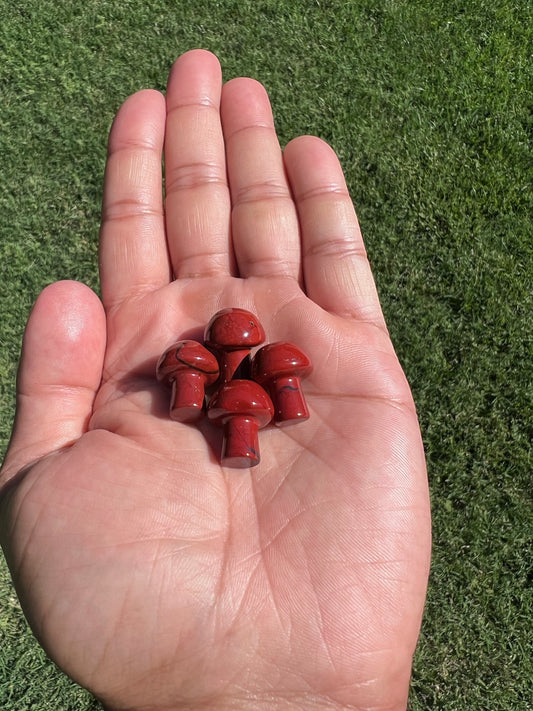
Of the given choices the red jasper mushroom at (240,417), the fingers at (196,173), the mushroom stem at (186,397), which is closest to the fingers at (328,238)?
the fingers at (196,173)

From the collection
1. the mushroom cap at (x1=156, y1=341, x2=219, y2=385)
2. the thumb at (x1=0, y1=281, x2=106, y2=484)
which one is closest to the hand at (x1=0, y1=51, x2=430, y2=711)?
the thumb at (x1=0, y1=281, x2=106, y2=484)

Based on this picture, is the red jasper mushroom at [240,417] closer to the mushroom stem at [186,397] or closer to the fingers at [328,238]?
the mushroom stem at [186,397]

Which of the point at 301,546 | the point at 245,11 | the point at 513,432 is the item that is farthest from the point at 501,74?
the point at 301,546

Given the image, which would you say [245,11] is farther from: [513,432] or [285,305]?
[513,432]

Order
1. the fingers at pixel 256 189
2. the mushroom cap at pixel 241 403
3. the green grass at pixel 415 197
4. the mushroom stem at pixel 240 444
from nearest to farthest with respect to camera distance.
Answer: the mushroom stem at pixel 240 444, the mushroom cap at pixel 241 403, the fingers at pixel 256 189, the green grass at pixel 415 197

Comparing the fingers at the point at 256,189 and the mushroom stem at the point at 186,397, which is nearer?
the mushroom stem at the point at 186,397

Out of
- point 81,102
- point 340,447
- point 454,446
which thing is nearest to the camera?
point 340,447
